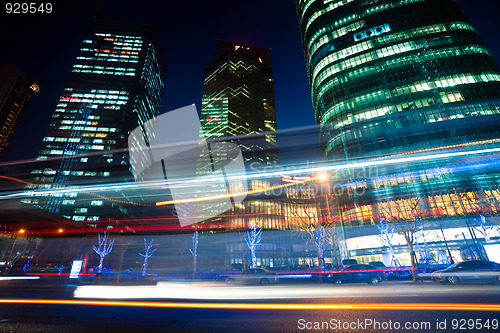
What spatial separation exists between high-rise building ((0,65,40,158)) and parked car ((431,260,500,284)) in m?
184

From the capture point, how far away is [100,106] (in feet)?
344

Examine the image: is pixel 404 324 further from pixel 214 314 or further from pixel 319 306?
pixel 214 314

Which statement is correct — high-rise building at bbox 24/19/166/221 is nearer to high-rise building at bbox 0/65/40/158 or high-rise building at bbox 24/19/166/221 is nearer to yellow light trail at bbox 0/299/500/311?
high-rise building at bbox 0/65/40/158

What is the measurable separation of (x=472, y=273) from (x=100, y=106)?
5194 inches

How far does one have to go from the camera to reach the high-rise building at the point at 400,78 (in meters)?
40.4

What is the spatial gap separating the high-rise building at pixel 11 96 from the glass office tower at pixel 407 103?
550 feet

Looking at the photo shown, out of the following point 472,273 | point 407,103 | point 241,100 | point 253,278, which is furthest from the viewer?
point 241,100

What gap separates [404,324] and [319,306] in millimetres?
2303

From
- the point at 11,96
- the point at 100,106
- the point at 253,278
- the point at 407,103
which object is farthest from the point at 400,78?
the point at 11,96

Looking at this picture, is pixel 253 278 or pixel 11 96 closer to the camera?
pixel 253 278

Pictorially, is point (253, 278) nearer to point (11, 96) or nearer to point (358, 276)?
point (358, 276)

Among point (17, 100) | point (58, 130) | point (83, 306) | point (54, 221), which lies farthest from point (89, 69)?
point (83, 306)

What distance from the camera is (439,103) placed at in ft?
138

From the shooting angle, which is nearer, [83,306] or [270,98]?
[83,306]
